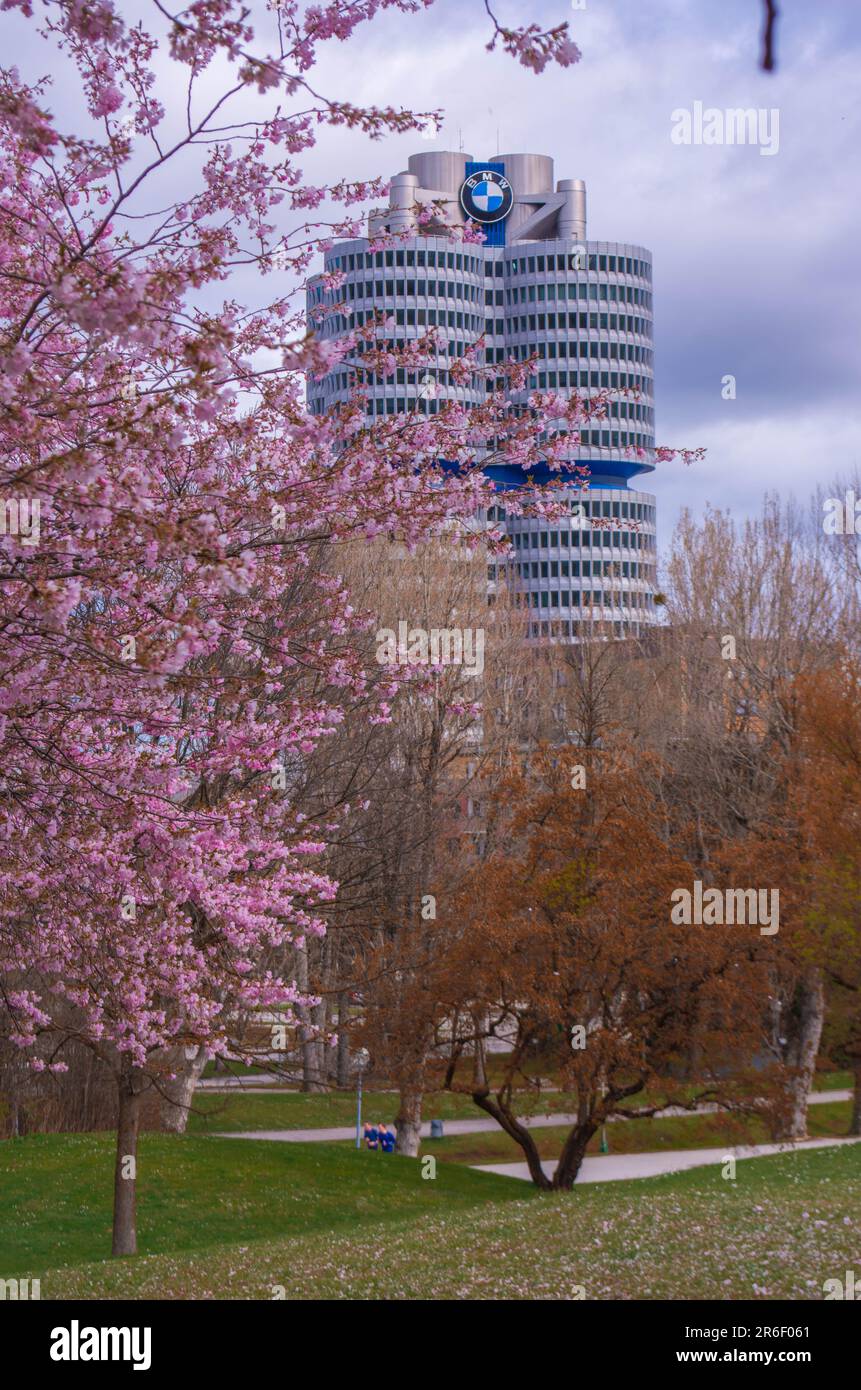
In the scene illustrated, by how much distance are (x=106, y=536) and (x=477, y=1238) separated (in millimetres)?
7371

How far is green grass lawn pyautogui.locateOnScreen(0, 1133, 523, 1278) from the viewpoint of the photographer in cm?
1816

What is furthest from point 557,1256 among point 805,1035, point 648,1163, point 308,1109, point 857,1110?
point 308,1109

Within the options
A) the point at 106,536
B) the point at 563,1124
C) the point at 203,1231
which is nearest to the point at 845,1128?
the point at 563,1124

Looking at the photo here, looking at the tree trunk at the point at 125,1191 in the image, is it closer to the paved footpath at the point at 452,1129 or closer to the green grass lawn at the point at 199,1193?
the green grass lawn at the point at 199,1193

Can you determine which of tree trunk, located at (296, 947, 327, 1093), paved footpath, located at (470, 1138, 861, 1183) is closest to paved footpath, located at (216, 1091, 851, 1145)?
paved footpath, located at (470, 1138, 861, 1183)

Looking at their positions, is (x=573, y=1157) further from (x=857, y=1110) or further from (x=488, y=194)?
(x=488, y=194)

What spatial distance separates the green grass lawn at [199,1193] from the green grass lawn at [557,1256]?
152 inches

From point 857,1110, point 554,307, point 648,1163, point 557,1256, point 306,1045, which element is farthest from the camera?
point 554,307

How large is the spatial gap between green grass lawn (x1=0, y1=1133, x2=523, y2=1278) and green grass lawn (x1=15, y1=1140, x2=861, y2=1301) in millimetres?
3856

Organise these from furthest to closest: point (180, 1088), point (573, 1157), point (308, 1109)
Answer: point (308, 1109), point (180, 1088), point (573, 1157)

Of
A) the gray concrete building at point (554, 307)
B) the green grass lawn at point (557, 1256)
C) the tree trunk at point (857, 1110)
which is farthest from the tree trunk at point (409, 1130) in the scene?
the gray concrete building at point (554, 307)

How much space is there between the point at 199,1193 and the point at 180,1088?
14.1 feet

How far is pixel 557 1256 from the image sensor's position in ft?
34.8

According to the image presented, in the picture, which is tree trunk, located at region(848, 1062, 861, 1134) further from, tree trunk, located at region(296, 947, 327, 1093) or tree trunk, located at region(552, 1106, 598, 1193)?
tree trunk, located at region(296, 947, 327, 1093)
